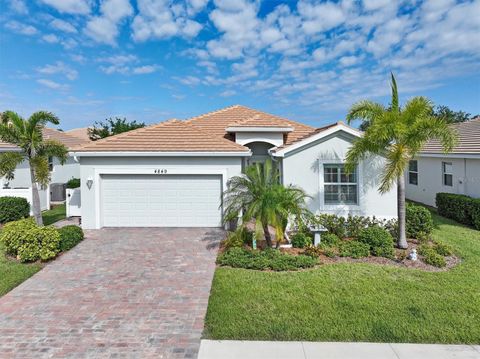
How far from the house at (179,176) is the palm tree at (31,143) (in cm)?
134

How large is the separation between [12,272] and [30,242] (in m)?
1.17

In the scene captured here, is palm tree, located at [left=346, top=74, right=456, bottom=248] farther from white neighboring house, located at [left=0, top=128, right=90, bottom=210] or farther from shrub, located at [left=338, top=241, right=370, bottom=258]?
white neighboring house, located at [left=0, top=128, right=90, bottom=210]

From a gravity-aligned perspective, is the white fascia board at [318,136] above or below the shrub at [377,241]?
above

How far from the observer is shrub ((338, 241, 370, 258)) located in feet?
32.9

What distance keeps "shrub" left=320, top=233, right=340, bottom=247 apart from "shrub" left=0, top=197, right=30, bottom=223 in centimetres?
1411

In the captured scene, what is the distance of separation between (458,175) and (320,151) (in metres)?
9.00

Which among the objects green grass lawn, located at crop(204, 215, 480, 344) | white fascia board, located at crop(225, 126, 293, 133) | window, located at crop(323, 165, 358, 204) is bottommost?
green grass lawn, located at crop(204, 215, 480, 344)

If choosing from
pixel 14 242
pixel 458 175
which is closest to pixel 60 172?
pixel 14 242

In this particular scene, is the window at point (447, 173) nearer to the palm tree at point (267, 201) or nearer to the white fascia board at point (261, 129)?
the white fascia board at point (261, 129)

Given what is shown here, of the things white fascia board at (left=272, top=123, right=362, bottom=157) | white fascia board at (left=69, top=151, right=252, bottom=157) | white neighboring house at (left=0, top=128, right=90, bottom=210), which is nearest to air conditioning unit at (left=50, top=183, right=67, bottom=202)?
white neighboring house at (left=0, top=128, right=90, bottom=210)

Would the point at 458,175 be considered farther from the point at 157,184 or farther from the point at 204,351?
the point at 204,351

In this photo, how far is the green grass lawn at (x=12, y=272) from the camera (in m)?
8.10

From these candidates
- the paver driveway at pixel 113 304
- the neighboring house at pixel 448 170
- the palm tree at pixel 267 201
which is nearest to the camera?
the paver driveway at pixel 113 304

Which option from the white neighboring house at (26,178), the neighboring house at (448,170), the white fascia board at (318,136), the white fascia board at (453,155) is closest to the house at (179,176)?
the white fascia board at (318,136)
